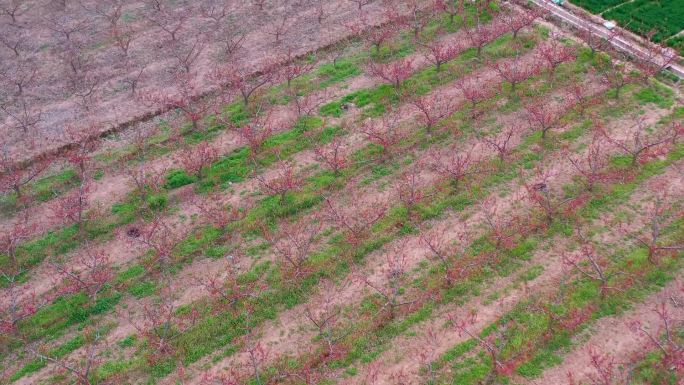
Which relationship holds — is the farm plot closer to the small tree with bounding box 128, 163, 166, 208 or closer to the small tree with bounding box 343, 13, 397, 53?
the small tree with bounding box 128, 163, 166, 208

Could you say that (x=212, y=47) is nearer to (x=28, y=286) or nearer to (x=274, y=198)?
(x=274, y=198)

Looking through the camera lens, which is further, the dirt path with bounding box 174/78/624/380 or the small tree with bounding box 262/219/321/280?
the small tree with bounding box 262/219/321/280

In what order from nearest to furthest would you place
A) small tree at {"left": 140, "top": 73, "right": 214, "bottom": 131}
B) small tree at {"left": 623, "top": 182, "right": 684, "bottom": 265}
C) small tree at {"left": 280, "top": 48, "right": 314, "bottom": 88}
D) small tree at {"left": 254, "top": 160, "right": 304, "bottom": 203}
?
small tree at {"left": 623, "top": 182, "right": 684, "bottom": 265} < small tree at {"left": 254, "top": 160, "right": 304, "bottom": 203} < small tree at {"left": 140, "top": 73, "right": 214, "bottom": 131} < small tree at {"left": 280, "top": 48, "right": 314, "bottom": 88}

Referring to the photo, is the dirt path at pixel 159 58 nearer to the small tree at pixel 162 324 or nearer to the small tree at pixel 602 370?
the small tree at pixel 162 324

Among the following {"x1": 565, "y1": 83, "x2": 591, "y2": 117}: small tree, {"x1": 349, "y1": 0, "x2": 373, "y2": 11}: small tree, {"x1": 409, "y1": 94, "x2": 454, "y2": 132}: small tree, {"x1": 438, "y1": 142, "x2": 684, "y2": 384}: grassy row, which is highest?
{"x1": 349, "y1": 0, "x2": 373, "y2": 11}: small tree

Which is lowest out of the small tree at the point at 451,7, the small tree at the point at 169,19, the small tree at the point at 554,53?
the small tree at the point at 554,53

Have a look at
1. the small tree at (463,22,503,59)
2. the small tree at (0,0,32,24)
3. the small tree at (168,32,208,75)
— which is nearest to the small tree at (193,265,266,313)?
the small tree at (168,32,208,75)

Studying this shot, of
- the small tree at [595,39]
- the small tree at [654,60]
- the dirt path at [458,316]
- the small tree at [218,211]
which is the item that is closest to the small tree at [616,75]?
the small tree at [654,60]
